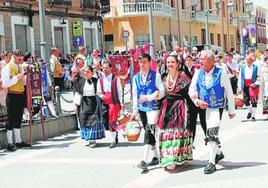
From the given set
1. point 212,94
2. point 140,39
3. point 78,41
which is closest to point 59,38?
point 78,41

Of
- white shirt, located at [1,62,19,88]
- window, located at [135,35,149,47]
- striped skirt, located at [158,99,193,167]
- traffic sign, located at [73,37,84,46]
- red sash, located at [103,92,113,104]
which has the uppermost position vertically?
window, located at [135,35,149,47]

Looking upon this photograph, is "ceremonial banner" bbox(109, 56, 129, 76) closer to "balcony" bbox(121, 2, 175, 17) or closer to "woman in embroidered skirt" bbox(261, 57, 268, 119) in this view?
"woman in embroidered skirt" bbox(261, 57, 268, 119)

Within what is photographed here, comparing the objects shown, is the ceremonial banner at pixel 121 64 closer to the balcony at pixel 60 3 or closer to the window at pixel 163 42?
the balcony at pixel 60 3

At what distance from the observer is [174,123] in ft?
27.4

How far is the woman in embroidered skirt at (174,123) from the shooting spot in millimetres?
8266

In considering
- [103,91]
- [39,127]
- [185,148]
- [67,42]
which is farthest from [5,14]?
[185,148]

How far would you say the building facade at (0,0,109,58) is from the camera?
25562 mm

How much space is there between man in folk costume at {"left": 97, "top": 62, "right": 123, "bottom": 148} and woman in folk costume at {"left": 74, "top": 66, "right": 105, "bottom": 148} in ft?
0.58

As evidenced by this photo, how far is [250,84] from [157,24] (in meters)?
28.5

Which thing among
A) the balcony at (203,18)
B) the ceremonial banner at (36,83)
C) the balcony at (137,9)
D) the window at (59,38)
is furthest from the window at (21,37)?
the balcony at (203,18)

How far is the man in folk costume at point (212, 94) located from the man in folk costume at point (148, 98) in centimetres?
71

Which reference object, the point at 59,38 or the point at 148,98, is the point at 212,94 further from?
the point at 59,38

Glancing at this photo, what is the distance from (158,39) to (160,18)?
6.37 ft

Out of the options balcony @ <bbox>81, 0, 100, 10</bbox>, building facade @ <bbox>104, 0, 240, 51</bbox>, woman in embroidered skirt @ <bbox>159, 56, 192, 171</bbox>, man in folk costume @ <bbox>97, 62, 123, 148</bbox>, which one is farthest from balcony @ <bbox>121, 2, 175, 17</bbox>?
woman in embroidered skirt @ <bbox>159, 56, 192, 171</bbox>
